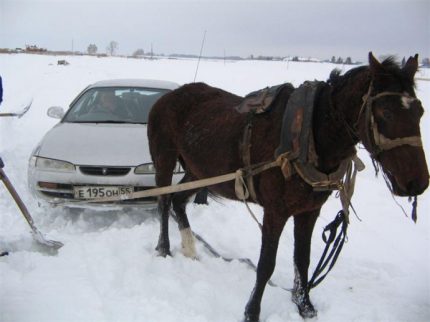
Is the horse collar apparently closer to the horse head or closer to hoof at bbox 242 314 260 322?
the horse head

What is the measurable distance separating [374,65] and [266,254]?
1.38 m

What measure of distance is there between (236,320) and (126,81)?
4.22m

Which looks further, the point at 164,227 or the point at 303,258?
the point at 164,227

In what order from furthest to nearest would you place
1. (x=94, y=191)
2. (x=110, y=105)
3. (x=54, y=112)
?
(x=110, y=105) < (x=54, y=112) < (x=94, y=191)

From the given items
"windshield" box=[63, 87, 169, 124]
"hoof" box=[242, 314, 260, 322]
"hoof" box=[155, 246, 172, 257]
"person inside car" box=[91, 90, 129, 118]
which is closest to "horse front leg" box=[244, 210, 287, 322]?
"hoof" box=[242, 314, 260, 322]

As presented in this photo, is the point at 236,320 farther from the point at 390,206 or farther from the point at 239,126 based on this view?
the point at 390,206

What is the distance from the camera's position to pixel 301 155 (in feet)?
7.27

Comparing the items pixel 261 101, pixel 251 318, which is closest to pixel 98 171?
pixel 261 101

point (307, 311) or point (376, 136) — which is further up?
point (376, 136)

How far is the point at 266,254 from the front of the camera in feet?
8.33

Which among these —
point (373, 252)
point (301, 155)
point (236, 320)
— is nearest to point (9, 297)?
point (236, 320)

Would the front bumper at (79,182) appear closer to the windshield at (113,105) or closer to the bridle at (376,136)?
the windshield at (113,105)

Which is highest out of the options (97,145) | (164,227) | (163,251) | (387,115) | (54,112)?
(387,115)

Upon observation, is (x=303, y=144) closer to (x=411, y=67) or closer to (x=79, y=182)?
(x=411, y=67)
